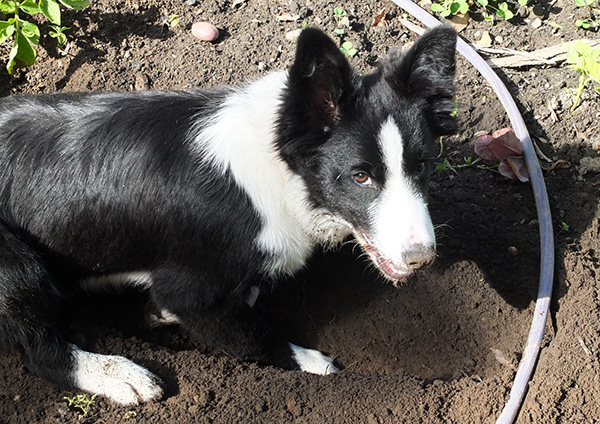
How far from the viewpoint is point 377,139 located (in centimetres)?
289

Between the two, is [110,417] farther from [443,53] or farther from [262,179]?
[443,53]

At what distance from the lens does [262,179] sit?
3.15 m

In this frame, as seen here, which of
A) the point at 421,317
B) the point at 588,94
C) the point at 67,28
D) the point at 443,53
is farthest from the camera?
the point at 67,28

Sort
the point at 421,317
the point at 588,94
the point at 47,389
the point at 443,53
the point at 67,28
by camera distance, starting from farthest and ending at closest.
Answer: the point at 67,28 < the point at 588,94 < the point at 421,317 < the point at 47,389 < the point at 443,53

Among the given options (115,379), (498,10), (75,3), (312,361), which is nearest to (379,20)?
(498,10)

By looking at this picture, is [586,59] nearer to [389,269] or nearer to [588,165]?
[588,165]

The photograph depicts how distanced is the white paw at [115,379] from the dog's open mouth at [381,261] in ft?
4.32

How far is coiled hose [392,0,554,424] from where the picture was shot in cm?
326

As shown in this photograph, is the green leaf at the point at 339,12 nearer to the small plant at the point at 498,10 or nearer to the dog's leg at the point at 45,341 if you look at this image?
the small plant at the point at 498,10

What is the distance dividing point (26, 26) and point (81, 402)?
2.69 meters

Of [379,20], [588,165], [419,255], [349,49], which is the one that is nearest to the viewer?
[419,255]

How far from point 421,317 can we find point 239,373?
3.93 feet

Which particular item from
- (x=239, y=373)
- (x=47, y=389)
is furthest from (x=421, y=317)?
(x=47, y=389)

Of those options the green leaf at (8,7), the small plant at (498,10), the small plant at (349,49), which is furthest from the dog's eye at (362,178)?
the green leaf at (8,7)
